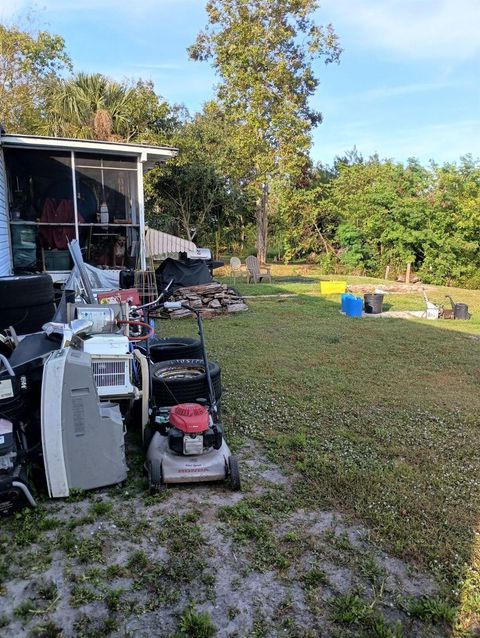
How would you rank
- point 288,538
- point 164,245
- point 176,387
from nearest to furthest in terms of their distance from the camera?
point 288,538, point 176,387, point 164,245

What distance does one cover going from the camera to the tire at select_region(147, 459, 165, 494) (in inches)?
106

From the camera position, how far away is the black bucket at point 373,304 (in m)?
9.71

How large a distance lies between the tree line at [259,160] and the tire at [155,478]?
50.0 feet

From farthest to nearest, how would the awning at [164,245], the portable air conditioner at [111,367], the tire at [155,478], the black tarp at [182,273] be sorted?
the awning at [164,245] → the black tarp at [182,273] → the portable air conditioner at [111,367] → the tire at [155,478]

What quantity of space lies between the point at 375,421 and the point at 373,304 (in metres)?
6.22

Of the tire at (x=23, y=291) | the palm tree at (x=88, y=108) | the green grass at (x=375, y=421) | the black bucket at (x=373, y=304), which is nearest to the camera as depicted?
the green grass at (x=375, y=421)

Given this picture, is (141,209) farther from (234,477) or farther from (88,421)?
(234,477)

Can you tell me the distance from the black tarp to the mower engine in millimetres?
7461

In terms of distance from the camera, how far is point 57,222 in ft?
31.3

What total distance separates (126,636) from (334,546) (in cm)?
102

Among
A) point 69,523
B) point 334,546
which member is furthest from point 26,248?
point 334,546

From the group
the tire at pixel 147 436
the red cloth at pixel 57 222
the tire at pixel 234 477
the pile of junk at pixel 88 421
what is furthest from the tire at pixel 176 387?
the red cloth at pixel 57 222

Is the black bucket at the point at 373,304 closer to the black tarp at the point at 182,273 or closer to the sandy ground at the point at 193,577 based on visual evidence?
the black tarp at the point at 182,273

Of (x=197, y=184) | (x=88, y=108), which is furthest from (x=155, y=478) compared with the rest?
(x=197, y=184)
